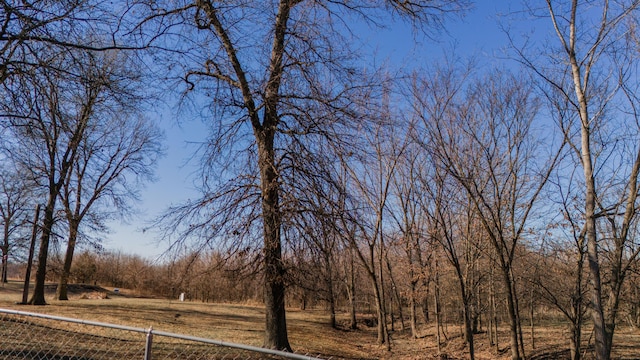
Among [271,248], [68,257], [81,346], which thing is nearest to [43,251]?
[68,257]

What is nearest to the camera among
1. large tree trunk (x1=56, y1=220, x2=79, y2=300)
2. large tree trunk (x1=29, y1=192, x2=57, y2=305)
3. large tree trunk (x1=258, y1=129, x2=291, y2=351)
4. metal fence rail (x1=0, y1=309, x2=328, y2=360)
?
metal fence rail (x1=0, y1=309, x2=328, y2=360)

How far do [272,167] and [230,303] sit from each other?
82.7ft

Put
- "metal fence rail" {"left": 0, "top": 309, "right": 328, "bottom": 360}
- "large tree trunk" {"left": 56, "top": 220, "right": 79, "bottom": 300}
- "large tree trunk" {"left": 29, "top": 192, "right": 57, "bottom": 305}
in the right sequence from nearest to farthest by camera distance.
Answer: "metal fence rail" {"left": 0, "top": 309, "right": 328, "bottom": 360}, "large tree trunk" {"left": 29, "top": 192, "right": 57, "bottom": 305}, "large tree trunk" {"left": 56, "top": 220, "right": 79, "bottom": 300}

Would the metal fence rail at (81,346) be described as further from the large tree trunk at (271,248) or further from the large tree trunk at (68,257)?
the large tree trunk at (68,257)

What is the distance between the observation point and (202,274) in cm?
880

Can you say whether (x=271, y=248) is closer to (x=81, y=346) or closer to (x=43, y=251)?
(x=81, y=346)

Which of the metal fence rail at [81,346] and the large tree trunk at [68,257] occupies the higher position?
the large tree trunk at [68,257]

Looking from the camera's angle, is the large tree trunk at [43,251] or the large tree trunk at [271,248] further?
the large tree trunk at [43,251]

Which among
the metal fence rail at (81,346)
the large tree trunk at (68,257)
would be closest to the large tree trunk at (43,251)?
the large tree trunk at (68,257)

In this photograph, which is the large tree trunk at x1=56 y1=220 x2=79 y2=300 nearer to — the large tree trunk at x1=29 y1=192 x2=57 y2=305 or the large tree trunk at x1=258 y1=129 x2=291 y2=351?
the large tree trunk at x1=29 y1=192 x2=57 y2=305

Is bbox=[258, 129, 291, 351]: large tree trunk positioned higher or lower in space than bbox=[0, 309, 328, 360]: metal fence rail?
higher

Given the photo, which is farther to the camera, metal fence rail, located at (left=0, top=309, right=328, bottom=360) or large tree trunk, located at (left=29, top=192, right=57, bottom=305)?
large tree trunk, located at (left=29, top=192, right=57, bottom=305)

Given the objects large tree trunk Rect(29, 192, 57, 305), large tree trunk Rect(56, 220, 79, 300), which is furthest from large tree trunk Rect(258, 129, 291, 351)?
large tree trunk Rect(56, 220, 79, 300)

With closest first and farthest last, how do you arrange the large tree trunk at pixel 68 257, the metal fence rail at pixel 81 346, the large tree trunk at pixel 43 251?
the metal fence rail at pixel 81 346
the large tree trunk at pixel 43 251
the large tree trunk at pixel 68 257
